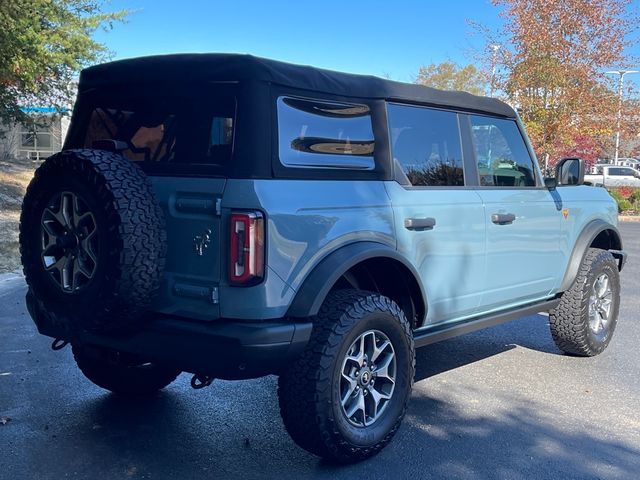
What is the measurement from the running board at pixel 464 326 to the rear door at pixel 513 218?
0.21ft

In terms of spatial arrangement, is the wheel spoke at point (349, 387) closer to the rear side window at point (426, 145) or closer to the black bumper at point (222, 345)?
the black bumper at point (222, 345)

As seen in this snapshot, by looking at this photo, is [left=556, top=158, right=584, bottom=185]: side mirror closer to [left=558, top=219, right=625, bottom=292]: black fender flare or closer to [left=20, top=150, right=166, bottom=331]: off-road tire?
[left=558, top=219, right=625, bottom=292]: black fender flare

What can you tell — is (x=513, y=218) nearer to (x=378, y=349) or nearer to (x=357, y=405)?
(x=378, y=349)

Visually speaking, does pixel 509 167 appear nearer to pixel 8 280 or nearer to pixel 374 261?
pixel 374 261

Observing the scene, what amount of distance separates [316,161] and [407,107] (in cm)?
92

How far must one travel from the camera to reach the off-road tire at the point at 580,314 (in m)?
5.45

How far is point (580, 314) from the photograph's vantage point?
545cm

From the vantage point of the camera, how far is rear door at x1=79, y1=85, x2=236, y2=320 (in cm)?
319

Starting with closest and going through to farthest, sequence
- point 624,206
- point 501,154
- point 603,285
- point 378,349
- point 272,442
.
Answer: point 378,349
point 272,442
point 501,154
point 603,285
point 624,206

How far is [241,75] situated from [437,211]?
149 centimetres

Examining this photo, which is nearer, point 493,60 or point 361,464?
point 361,464

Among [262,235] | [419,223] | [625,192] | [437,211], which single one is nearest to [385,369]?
[419,223]

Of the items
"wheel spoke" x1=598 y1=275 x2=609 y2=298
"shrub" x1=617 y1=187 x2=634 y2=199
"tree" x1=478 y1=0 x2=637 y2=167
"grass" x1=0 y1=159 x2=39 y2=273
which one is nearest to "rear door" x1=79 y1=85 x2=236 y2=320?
"wheel spoke" x1=598 y1=275 x2=609 y2=298

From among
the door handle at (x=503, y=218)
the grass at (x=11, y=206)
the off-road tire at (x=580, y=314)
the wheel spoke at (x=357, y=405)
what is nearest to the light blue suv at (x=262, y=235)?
the wheel spoke at (x=357, y=405)
